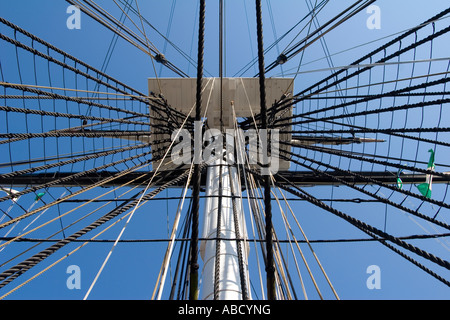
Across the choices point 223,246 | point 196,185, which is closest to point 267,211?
point 196,185

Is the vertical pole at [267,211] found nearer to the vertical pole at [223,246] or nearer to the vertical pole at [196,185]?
the vertical pole at [223,246]

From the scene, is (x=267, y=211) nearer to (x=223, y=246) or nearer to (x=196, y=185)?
(x=196, y=185)

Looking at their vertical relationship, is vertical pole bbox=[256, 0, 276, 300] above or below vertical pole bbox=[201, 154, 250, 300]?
above

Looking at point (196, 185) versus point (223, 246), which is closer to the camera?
point (196, 185)

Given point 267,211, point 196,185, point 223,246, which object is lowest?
point 223,246

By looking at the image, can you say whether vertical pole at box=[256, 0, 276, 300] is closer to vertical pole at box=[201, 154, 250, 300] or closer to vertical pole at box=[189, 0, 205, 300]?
vertical pole at box=[201, 154, 250, 300]

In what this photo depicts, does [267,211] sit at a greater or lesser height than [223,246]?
greater

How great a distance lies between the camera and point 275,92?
6473 millimetres

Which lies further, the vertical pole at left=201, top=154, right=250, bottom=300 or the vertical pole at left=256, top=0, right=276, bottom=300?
the vertical pole at left=201, top=154, right=250, bottom=300

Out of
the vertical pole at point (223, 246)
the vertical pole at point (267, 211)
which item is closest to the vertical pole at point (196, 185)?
the vertical pole at point (223, 246)

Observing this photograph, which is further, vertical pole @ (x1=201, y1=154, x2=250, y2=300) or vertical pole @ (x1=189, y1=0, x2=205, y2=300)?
vertical pole @ (x1=201, y1=154, x2=250, y2=300)

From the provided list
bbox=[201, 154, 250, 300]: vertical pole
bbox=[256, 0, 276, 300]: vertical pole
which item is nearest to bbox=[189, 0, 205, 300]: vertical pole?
bbox=[201, 154, 250, 300]: vertical pole

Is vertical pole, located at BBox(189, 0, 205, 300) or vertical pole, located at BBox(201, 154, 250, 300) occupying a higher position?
vertical pole, located at BBox(189, 0, 205, 300)
